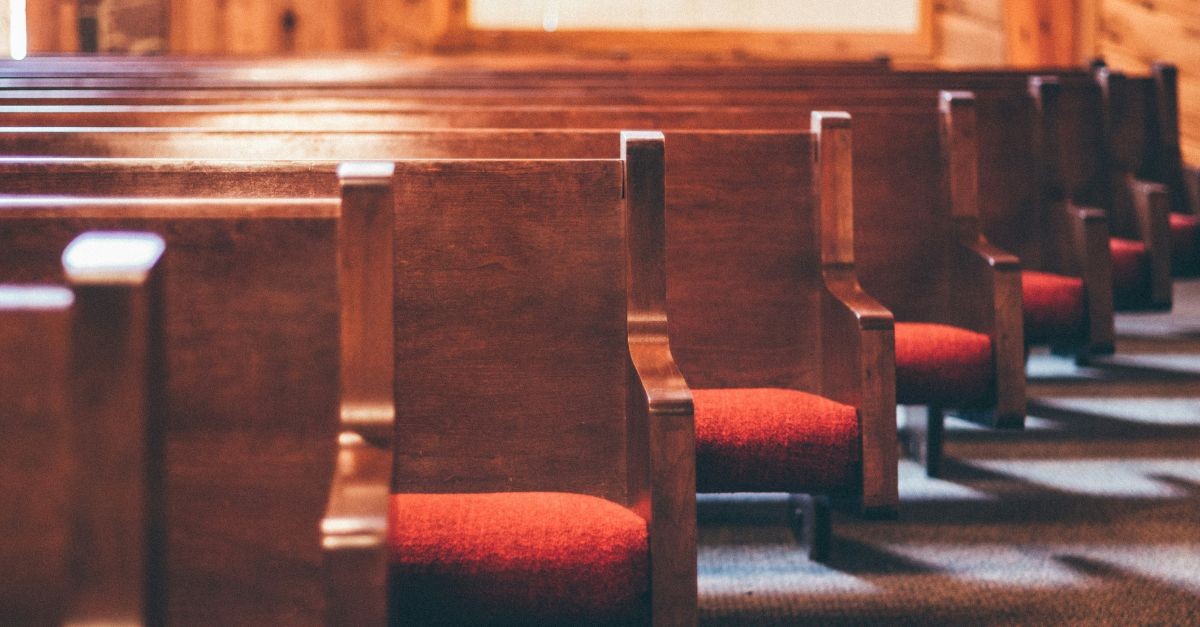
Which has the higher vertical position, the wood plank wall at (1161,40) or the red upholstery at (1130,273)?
the wood plank wall at (1161,40)

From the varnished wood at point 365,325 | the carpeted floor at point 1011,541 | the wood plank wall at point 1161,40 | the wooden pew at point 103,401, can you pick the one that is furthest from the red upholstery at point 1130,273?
the wood plank wall at point 1161,40

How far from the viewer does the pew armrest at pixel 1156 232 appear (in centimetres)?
223

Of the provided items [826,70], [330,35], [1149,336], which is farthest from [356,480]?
[330,35]

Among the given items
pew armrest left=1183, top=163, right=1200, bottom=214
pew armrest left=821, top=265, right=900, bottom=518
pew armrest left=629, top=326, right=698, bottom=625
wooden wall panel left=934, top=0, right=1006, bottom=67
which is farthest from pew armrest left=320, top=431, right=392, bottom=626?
wooden wall panel left=934, top=0, right=1006, bottom=67

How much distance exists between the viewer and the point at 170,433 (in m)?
0.82

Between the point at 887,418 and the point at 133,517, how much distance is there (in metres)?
0.87

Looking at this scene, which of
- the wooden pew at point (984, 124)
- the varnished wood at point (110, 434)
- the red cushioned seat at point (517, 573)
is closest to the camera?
the varnished wood at point (110, 434)

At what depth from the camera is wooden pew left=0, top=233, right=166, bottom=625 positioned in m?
0.56

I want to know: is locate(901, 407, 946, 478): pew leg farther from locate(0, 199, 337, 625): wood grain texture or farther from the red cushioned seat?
locate(0, 199, 337, 625): wood grain texture

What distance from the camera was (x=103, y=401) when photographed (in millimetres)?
561

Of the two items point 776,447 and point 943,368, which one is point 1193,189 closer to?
point 943,368

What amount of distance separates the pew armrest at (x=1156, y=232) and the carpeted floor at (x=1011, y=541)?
24cm

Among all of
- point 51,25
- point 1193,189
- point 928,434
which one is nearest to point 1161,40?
point 1193,189

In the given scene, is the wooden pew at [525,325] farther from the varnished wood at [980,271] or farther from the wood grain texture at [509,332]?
the varnished wood at [980,271]
